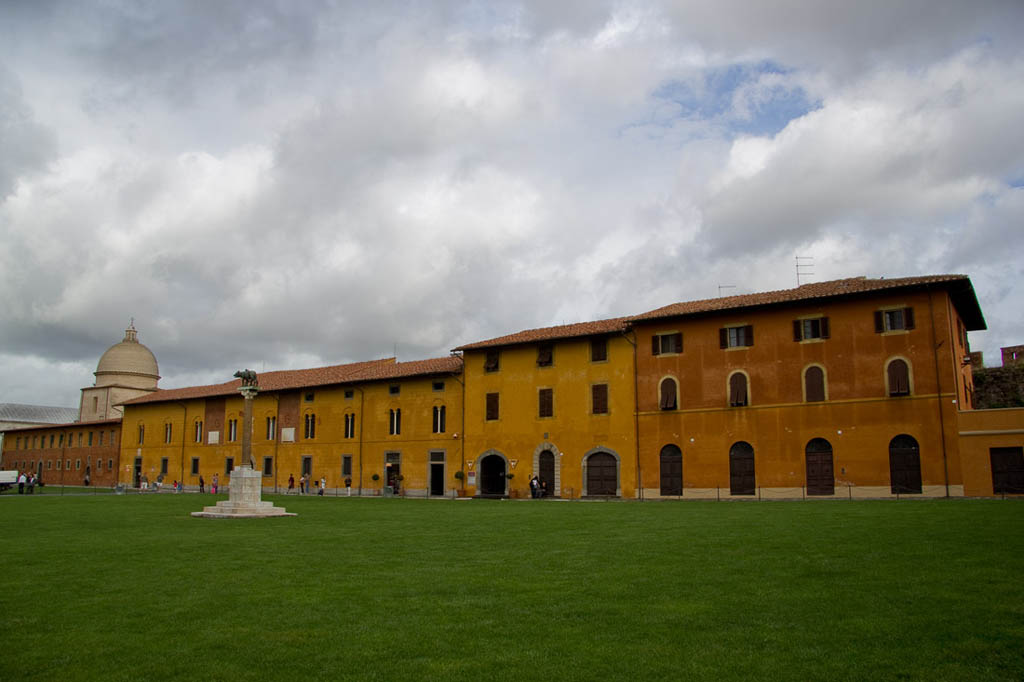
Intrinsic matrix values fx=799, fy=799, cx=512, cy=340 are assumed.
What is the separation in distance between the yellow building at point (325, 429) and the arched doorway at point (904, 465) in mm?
23450

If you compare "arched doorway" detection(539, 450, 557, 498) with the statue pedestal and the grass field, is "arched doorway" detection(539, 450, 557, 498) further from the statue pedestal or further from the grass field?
the grass field

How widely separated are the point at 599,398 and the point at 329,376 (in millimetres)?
22940

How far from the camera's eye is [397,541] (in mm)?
16188

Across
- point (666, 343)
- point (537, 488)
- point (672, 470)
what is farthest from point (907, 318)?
point (537, 488)

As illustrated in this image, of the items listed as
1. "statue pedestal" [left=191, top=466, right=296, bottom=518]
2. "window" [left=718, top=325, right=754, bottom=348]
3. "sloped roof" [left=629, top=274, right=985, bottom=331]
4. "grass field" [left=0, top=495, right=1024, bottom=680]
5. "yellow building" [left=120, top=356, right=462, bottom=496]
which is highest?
"sloped roof" [left=629, top=274, right=985, bottom=331]

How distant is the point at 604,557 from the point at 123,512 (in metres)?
20.9

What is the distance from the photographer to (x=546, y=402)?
143 feet

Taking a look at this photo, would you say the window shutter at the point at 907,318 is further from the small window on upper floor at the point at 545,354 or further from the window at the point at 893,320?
the small window on upper floor at the point at 545,354

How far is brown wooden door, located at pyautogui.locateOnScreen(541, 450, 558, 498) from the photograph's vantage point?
42812 millimetres

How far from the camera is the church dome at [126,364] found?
290ft

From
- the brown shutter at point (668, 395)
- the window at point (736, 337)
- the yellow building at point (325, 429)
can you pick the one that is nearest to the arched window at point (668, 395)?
the brown shutter at point (668, 395)

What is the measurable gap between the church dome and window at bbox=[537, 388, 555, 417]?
62.5 m

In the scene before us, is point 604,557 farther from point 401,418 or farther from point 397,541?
point 401,418

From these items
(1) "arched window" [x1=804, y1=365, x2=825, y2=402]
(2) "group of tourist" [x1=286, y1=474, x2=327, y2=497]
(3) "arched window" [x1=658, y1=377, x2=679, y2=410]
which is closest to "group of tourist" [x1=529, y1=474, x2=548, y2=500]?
(3) "arched window" [x1=658, y1=377, x2=679, y2=410]
